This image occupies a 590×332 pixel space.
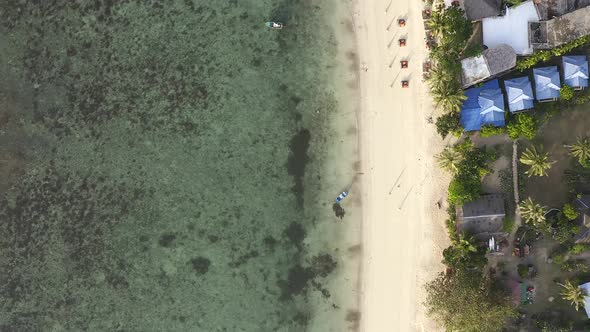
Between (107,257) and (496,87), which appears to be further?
(107,257)

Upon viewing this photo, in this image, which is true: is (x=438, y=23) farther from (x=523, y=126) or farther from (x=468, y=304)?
(x=468, y=304)

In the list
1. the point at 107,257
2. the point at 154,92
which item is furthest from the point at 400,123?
the point at 107,257

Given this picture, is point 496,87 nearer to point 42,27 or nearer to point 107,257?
point 107,257

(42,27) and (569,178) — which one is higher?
(42,27)

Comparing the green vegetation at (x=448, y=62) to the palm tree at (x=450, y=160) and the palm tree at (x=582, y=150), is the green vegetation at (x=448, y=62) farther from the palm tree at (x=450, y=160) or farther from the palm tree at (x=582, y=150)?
the palm tree at (x=582, y=150)

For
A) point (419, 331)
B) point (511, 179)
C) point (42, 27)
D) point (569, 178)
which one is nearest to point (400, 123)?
point (511, 179)

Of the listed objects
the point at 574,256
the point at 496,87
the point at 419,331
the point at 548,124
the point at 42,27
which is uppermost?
the point at 42,27

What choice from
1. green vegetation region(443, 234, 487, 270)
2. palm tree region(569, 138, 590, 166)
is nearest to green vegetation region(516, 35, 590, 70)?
palm tree region(569, 138, 590, 166)

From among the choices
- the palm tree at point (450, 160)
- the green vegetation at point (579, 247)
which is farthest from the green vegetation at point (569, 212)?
the palm tree at point (450, 160)
